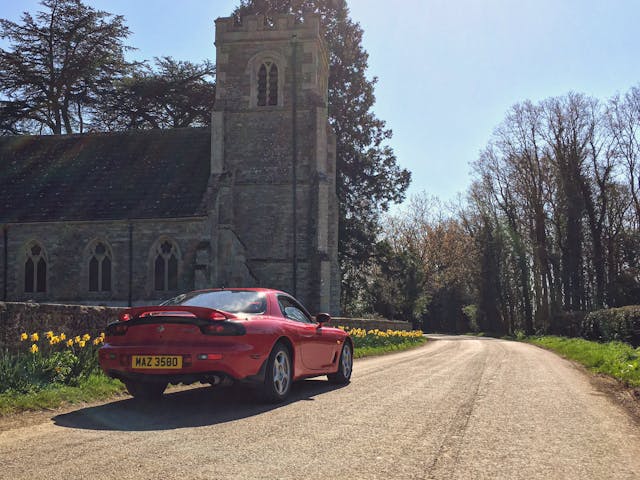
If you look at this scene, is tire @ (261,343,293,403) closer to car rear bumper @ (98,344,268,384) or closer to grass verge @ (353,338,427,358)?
car rear bumper @ (98,344,268,384)

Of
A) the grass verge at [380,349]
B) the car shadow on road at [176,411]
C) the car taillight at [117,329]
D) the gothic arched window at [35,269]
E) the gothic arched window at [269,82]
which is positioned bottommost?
the grass verge at [380,349]

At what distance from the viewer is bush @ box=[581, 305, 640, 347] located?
18750 millimetres

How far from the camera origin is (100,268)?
26938 mm

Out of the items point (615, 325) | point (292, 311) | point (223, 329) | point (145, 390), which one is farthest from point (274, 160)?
point (223, 329)

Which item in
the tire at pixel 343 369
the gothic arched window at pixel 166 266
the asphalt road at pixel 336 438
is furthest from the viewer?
the gothic arched window at pixel 166 266

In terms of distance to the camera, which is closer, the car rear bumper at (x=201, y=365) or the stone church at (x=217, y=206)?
the car rear bumper at (x=201, y=365)

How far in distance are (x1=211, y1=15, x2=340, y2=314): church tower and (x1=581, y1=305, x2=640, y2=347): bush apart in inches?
425

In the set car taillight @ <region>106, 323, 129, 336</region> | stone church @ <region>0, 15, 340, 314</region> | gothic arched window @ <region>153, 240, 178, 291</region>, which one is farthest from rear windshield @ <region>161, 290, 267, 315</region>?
gothic arched window @ <region>153, 240, 178, 291</region>

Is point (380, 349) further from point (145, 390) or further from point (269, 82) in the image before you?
point (269, 82)

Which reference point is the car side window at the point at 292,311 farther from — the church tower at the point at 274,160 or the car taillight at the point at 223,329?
the church tower at the point at 274,160

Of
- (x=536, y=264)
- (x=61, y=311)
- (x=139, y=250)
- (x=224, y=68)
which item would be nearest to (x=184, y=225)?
(x=139, y=250)

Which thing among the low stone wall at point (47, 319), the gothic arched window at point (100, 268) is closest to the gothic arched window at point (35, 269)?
the gothic arched window at point (100, 268)

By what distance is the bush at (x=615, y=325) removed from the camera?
1875cm

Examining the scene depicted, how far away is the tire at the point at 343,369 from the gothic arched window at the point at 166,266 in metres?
17.8
